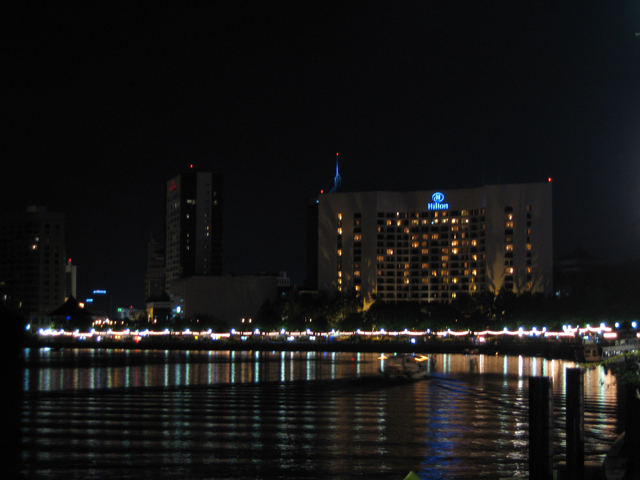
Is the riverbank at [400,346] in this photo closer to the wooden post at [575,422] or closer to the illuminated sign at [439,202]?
the illuminated sign at [439,202]

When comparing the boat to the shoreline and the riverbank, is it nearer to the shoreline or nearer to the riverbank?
the riverbank

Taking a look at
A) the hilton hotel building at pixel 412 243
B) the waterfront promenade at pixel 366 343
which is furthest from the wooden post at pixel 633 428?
the hilton hotel building at pixel 412 243

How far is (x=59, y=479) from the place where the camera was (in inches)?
748

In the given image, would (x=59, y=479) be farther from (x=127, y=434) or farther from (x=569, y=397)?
(x=569, y=397)

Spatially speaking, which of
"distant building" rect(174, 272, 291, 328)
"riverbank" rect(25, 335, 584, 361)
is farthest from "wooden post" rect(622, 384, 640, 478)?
"distant building" rect(174, 272, 291, 328)

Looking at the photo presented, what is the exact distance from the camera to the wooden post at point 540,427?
13.0 metres

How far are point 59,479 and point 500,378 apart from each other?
126 ft

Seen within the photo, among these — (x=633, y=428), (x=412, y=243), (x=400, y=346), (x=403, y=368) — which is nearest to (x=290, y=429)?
(x=633, y=428)

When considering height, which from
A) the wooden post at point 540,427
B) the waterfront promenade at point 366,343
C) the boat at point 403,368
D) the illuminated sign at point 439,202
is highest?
the illuminated sign at point 439,202

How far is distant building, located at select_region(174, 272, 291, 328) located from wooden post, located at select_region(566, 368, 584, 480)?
168 metres

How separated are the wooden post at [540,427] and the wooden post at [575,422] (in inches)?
11.9

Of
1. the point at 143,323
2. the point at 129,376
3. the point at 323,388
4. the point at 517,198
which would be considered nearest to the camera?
the point at 323,388

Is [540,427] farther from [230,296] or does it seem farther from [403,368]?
[230,296]

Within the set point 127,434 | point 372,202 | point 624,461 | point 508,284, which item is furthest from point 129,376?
point 372,202
